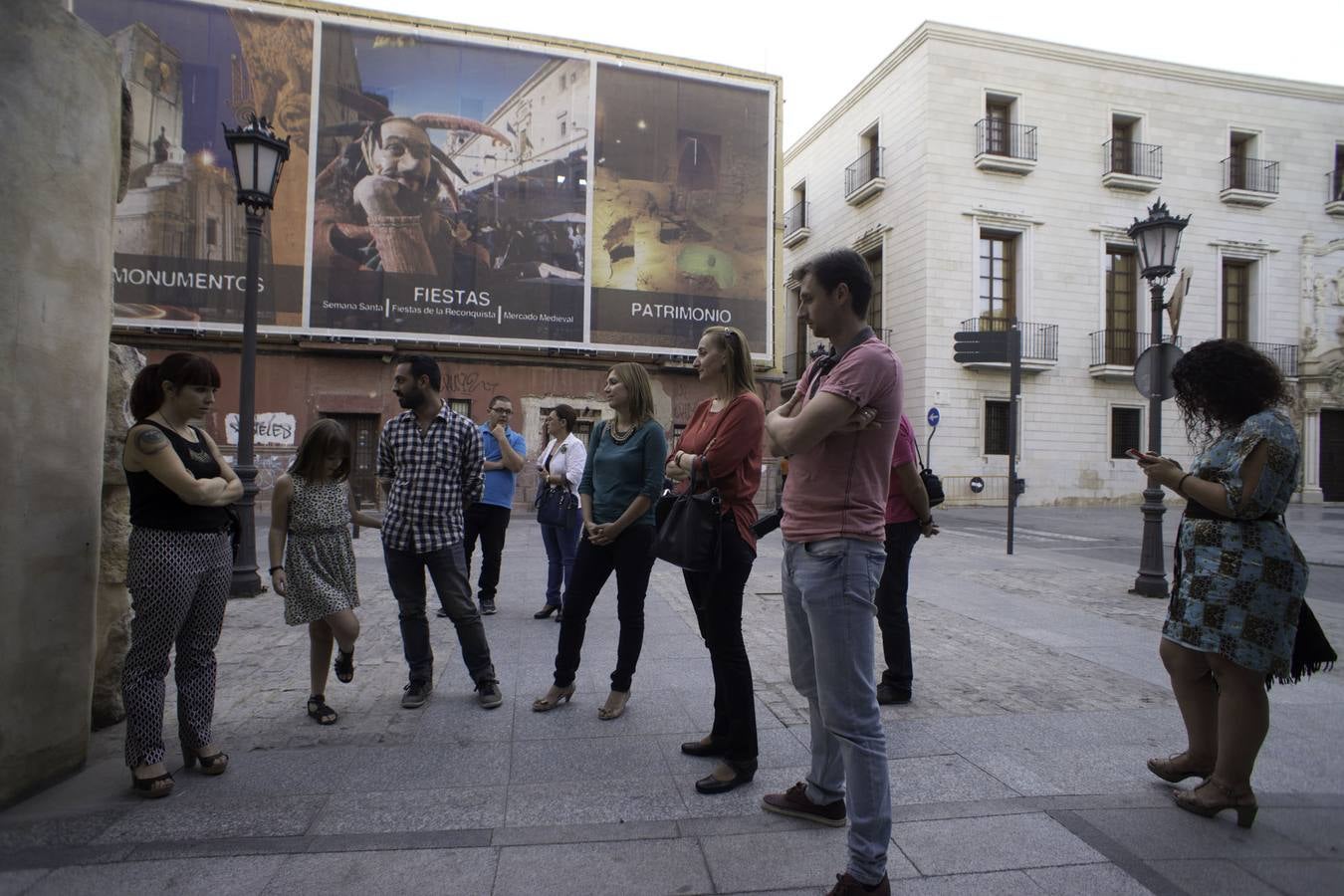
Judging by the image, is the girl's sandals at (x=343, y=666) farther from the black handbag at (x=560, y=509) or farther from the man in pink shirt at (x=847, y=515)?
the man in pink shirt at (x=847, y=515)

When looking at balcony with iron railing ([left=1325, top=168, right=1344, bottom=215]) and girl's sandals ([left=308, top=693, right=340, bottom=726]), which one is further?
balcony with iron railing ([left=1325, top=168, right=1344, bottom=215])

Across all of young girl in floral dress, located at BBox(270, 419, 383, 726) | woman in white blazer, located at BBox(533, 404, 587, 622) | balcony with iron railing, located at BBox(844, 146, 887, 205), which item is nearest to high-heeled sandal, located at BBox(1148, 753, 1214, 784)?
young girl in floral dress, located at BBox(270, 419, 383, 726)

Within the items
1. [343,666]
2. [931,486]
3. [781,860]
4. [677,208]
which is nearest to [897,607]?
[931,486]

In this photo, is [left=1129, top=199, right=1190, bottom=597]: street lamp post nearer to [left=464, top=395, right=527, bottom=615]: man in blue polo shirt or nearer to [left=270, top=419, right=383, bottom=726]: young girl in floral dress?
[left=464, top=395, right=527, bottom=615]: man in blue polo shirt

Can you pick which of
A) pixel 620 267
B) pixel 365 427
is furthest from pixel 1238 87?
pixel 365 427

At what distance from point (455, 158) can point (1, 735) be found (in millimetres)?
18655

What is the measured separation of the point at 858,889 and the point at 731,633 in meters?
1.14

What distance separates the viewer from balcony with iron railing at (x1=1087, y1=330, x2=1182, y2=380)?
2283 cm

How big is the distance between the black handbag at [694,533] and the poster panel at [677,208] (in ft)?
56.0

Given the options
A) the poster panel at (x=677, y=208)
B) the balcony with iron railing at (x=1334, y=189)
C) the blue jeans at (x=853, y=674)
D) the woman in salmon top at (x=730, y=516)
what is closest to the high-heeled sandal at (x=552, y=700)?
the woman in salmon top at (x=730, y=516)

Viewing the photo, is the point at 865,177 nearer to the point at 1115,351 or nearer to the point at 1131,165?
the point at 1131,165

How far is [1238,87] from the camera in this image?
80.5ft

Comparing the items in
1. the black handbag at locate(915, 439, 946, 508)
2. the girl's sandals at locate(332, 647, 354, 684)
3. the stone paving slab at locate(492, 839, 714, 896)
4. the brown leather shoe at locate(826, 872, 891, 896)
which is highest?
the black handbag at locate(915, 439, 946, 508)

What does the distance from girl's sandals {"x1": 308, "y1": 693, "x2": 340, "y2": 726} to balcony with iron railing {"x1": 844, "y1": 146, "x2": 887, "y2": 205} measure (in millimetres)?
23971
